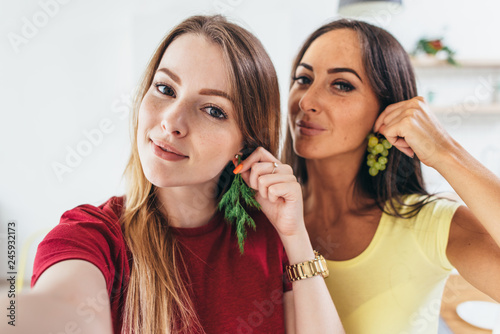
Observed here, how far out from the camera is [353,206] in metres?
1.56

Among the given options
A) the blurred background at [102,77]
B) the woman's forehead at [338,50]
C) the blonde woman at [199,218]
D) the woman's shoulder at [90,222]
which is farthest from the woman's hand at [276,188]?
the blurred background at [102,77]

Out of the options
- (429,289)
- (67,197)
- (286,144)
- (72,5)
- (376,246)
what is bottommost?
(67,197)

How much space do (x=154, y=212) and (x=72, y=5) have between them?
11.0 feet

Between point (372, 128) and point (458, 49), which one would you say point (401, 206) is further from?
point (458, 49)

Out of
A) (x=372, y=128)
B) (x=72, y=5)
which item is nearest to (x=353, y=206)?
(x=372, y=128)

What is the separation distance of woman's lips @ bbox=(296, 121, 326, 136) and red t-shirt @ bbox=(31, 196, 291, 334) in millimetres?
356

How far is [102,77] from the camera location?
152 inches

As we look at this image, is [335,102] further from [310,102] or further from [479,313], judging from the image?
[479,313]

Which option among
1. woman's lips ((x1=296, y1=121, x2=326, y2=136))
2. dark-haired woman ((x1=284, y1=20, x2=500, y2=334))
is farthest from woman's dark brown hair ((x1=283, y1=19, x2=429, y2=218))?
woman's lips ((x1=296, y1=121, x2=326, y2=136))

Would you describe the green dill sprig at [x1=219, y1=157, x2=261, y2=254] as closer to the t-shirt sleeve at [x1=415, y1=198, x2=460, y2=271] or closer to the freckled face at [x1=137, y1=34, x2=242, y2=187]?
the freckled face at [x1=137, y1=34, x2=242, y2=187]

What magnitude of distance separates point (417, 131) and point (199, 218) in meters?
0.73

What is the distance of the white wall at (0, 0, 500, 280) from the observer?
342 cm

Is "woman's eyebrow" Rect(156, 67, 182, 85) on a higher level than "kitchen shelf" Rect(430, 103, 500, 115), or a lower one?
higher

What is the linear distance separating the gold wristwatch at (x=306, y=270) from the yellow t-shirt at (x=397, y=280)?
22cm
